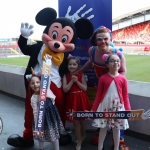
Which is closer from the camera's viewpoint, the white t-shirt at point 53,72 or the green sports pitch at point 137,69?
the white t-shirt at point 53,72

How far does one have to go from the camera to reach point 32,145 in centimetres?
241

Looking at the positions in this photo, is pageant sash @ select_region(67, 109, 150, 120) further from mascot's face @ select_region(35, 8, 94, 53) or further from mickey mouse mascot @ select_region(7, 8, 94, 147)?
mascot's face @ select_region(35, 8, 94, 53)

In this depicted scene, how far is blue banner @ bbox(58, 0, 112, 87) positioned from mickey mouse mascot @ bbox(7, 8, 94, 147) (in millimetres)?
276

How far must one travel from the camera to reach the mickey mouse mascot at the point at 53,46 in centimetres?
214

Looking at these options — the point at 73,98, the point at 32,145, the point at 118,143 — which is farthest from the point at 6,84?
the point at 118,143

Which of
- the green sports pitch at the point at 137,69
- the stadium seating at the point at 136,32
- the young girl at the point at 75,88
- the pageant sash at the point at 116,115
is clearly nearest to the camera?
the pageant sash at the point at 116,115

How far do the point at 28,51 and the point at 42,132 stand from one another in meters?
0.89

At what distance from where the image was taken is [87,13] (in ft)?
8.14

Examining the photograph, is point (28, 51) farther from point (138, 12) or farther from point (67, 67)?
point (138, 12)

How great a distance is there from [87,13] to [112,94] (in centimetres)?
102

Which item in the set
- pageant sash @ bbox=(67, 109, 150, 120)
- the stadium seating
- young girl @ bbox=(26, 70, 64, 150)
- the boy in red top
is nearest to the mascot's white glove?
young girl @ bbox=(26, 70, 64, 150)

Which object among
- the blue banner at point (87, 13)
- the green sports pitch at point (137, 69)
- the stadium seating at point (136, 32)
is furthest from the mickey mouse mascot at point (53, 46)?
the stadium seating at point (136, 32)

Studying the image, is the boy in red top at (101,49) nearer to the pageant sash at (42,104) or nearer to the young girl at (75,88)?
the young girl at (75,88)

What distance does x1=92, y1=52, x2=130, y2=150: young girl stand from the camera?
77.0 inches
